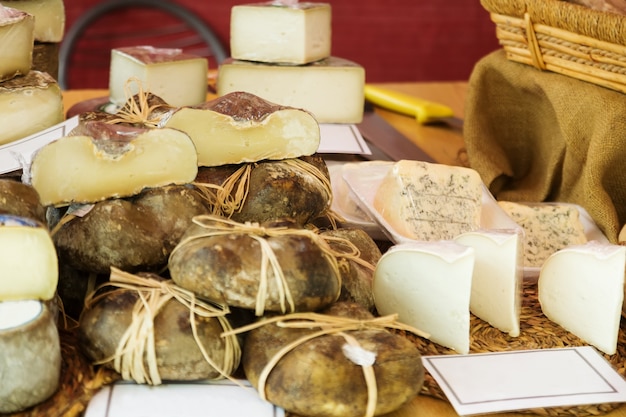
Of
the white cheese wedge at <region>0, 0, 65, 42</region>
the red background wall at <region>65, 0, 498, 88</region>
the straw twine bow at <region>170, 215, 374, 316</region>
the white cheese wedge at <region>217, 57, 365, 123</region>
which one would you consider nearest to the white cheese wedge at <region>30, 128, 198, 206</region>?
the straw twine bow at <region>170, 215, 374, 316</region>

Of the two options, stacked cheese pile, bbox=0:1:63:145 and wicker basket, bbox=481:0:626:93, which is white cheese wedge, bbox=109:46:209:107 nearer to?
stacked cheese pile, bbox=0:1:63:145

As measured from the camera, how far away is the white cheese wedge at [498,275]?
1151mm

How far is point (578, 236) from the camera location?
1442mm

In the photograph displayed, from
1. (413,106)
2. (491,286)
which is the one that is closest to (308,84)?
(413,106)

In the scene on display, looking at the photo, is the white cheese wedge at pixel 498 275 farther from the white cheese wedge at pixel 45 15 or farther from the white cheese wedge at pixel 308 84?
the white cheese wedge at pixel 45 15

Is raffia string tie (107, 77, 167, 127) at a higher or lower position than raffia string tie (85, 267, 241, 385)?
higher

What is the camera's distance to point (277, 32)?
1.89 metres

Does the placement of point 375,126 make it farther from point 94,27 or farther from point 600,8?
point 94,27

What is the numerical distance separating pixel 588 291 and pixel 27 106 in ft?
3.17

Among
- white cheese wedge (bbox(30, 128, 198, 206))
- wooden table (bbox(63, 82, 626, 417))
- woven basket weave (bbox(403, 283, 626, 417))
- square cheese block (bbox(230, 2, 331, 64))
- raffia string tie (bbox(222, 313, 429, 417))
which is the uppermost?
square cheese block (bbox(230, 2, 331, 64))

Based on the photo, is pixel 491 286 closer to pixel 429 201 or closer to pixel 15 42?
pixel 429 201

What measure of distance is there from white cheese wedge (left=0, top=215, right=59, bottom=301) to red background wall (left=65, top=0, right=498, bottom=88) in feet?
8.39

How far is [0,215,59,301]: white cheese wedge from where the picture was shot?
3.04ft

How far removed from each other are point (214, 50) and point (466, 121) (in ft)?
4.81
